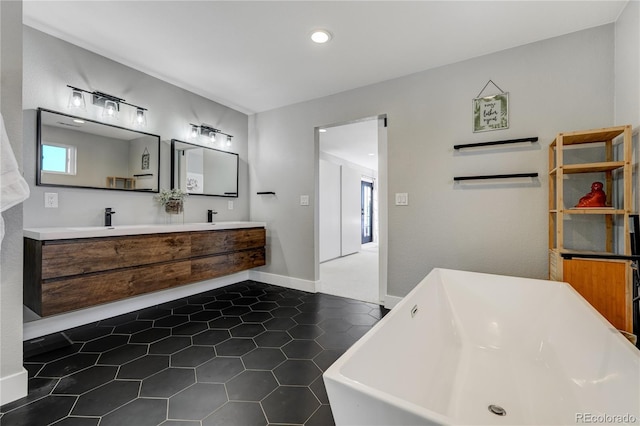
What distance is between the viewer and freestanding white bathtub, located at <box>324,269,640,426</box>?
35.6 inches

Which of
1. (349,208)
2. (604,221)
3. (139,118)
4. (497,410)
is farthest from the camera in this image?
(349,208)

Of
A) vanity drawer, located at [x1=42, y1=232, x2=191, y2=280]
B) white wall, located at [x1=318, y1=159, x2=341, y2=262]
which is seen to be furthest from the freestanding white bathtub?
white wall, located at [x1=318, y1=159, x2=341, y2=262]

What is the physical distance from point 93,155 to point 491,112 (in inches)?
143

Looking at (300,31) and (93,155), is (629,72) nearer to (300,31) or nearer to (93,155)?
(300,31)

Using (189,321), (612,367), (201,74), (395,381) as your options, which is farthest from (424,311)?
(201,74)

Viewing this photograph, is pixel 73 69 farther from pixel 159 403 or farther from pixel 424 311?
pixel 424 311

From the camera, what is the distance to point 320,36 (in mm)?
2260

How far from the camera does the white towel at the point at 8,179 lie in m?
1.41

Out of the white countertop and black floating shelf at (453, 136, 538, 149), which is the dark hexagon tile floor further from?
black floating shelf at (453, 136, 538, 149)

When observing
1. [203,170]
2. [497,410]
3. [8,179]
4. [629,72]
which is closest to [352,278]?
[203,170]

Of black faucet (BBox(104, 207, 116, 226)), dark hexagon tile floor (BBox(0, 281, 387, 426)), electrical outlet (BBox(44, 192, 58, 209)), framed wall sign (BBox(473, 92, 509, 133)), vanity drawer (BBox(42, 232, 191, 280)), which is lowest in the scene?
dark hexagon tile floor (BBox(0, 281, 387, 426))

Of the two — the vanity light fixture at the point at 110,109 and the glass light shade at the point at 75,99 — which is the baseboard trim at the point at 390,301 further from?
the glass light shade at the point at 75,99

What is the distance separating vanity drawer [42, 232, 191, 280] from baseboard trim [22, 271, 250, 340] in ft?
1.93

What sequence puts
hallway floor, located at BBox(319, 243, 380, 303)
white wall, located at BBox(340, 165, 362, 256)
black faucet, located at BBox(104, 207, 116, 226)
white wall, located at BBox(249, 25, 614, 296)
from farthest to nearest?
1. white wall, located at BBox(340, 165, 362, 256)
2. hallway floor, located at BBox(319, 243, 380, 303)
3. black faucet, located at BBox(104, 207, 116, 226)
4. white wall, located at BBox(249, 25, 614, 296)
